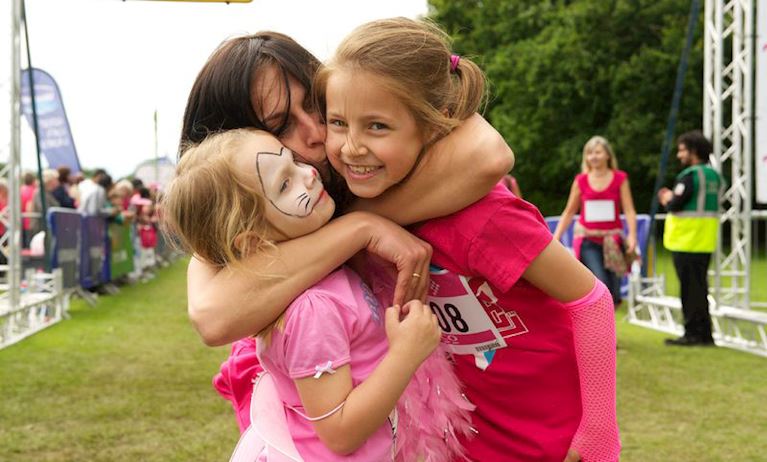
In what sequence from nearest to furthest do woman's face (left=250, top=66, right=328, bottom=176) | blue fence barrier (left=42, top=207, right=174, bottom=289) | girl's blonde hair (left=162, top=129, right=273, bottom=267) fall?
girl's blonde hair (left=162, top=129, right=273, bottom=267) → woman's face (left=250, top=66, right=328, bottom=176) → blue fence barrier (left=42, top=207, right=174, bottom=289)

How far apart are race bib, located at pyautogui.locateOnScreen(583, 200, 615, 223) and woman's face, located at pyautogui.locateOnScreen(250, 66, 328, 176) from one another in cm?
722

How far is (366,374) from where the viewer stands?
65.8 inches

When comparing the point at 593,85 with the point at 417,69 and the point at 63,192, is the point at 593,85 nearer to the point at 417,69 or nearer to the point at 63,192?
the point at 63,192

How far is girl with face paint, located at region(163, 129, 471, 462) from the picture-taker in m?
1.58

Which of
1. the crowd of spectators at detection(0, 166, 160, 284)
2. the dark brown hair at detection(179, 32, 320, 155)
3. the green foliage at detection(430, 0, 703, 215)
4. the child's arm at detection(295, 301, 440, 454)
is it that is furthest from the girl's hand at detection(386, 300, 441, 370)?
the green foliage at detection(430, 0, 703, 215)

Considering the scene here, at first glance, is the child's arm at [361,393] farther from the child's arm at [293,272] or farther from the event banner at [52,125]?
the event banner at [52,125]

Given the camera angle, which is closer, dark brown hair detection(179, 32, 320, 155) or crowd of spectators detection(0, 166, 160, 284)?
dark brown hair detection(179, 32, 320, 155)

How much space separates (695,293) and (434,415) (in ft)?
22.6

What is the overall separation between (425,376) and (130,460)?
3.03 metres

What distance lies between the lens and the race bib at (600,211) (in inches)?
344

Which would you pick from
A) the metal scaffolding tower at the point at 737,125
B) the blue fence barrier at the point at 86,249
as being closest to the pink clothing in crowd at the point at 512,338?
the metal scaffolding tower at the point at 737,125

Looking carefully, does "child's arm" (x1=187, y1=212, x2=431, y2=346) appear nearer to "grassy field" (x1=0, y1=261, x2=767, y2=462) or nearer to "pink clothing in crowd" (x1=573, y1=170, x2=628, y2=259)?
"grassy field" (x1=0, y1=261, x2=767, y2=462)

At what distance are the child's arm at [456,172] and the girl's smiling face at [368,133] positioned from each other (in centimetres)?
3

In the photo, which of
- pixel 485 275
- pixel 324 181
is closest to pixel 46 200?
pixel 324 181
